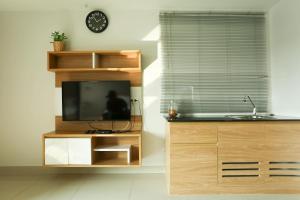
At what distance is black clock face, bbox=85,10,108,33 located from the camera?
10.9 ft

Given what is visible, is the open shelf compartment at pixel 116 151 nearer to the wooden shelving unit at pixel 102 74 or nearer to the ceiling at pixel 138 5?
the wooden shelving unit at pixel 102 74

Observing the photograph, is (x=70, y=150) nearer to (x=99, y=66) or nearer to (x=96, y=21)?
(x=99, y=66)

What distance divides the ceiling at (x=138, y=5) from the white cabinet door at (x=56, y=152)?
179 centimetres

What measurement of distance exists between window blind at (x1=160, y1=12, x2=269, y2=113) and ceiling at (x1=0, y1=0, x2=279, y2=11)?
0.10 meters

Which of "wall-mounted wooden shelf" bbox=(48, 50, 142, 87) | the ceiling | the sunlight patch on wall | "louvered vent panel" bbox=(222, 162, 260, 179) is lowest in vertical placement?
"louvered vent panel" bbox=(222, 162, 260, 179)

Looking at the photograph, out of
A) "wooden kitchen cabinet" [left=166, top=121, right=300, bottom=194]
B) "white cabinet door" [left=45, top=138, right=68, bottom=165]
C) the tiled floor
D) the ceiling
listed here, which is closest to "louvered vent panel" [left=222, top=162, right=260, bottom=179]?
"wooden kitchen cabinet" [left=166, top=121, right=300, bottom=194]

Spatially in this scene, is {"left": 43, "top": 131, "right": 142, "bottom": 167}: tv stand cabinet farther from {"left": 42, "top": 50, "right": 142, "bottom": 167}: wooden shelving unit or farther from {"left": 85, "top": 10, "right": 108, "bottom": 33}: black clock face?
{"left": 85, "top": 10, "right": 108, "bottom": 33}: black clock face

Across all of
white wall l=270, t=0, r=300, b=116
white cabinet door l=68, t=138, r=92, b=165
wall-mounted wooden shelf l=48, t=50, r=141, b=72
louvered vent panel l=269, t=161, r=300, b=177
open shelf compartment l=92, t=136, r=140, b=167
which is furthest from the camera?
wall-mounted wooden shelf l=48, t=50, r=141, b=72

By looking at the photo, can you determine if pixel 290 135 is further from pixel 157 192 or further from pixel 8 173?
pixel 8 173

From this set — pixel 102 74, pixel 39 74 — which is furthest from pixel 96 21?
pixel 39 74

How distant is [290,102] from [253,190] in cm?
117

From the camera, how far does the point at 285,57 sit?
118 inches

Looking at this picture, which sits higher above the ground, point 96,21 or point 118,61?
point 96,21

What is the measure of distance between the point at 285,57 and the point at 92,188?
9.41 feet
